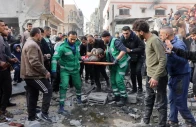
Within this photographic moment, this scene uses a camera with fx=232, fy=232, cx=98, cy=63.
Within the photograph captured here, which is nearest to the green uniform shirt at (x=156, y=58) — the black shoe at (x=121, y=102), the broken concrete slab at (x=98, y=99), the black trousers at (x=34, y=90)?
the black shoe at (x=121, y=102)

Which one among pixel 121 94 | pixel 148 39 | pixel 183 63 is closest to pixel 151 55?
pixel 148 39

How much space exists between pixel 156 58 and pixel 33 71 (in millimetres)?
2229

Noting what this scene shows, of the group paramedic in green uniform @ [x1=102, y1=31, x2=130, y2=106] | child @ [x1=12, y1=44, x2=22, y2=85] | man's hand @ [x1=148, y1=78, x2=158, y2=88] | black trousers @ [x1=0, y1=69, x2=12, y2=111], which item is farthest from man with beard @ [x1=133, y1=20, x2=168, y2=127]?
child @ [x1=12, y1=44, x2=22, y2=85]

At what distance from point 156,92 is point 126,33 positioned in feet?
7.93

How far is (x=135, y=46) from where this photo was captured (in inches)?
252

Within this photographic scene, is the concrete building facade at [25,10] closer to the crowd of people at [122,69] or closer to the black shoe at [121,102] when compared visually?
the crowd of people at [122,69]

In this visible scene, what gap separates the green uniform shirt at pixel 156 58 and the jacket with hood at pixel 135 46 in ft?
7.53

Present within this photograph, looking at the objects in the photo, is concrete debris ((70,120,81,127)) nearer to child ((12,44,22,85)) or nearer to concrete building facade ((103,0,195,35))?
child ((12,44,22,85))

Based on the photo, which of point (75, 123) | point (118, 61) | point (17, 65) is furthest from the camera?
point (17, 65)

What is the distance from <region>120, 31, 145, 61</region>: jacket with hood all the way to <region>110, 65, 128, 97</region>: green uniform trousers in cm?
74

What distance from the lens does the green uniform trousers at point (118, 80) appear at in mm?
5703

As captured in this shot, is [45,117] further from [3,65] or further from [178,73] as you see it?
[178,73]

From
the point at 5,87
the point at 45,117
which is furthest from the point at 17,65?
the point at 45,117

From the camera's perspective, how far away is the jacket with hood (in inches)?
248
